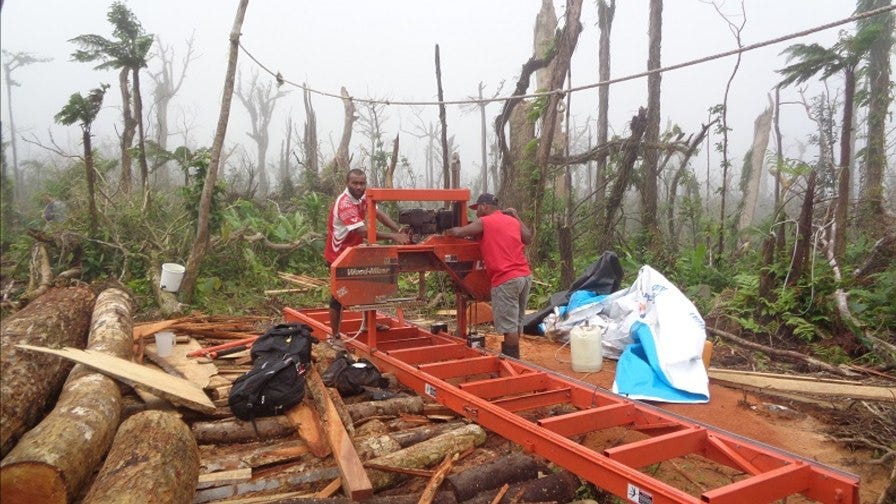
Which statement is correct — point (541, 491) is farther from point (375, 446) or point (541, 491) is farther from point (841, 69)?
point (841, 69)

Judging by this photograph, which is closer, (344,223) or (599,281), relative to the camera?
(344,223)

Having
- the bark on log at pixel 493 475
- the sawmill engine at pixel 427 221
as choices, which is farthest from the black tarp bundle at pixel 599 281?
the bark on log at pixel 493 475

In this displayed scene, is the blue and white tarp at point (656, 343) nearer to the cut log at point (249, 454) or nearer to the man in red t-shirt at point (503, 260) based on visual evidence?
the man in red t-shirt at point (503, 260)

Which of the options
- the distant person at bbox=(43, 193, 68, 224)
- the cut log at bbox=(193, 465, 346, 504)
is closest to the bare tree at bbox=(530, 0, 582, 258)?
the cut log at bbox=(193, 465, 346, 504)

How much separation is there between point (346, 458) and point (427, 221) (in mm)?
2779

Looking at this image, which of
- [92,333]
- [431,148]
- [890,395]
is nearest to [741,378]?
[890,395]

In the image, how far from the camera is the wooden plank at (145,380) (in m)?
4.54

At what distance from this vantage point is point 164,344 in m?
6.52

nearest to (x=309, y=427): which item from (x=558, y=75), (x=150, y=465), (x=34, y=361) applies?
(x=150, y=465)

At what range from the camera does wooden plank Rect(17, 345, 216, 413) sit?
454 cm

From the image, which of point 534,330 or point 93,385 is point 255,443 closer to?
point 93,385

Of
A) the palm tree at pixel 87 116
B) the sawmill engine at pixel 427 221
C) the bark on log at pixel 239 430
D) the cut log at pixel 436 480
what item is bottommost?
the cut log at pixel 436 480

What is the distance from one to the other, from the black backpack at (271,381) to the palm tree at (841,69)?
7258mm

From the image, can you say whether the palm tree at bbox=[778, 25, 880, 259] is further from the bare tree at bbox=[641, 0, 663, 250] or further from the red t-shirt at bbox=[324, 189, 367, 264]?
the red t-shirt at bbox=[324, 189, 367, 264]
